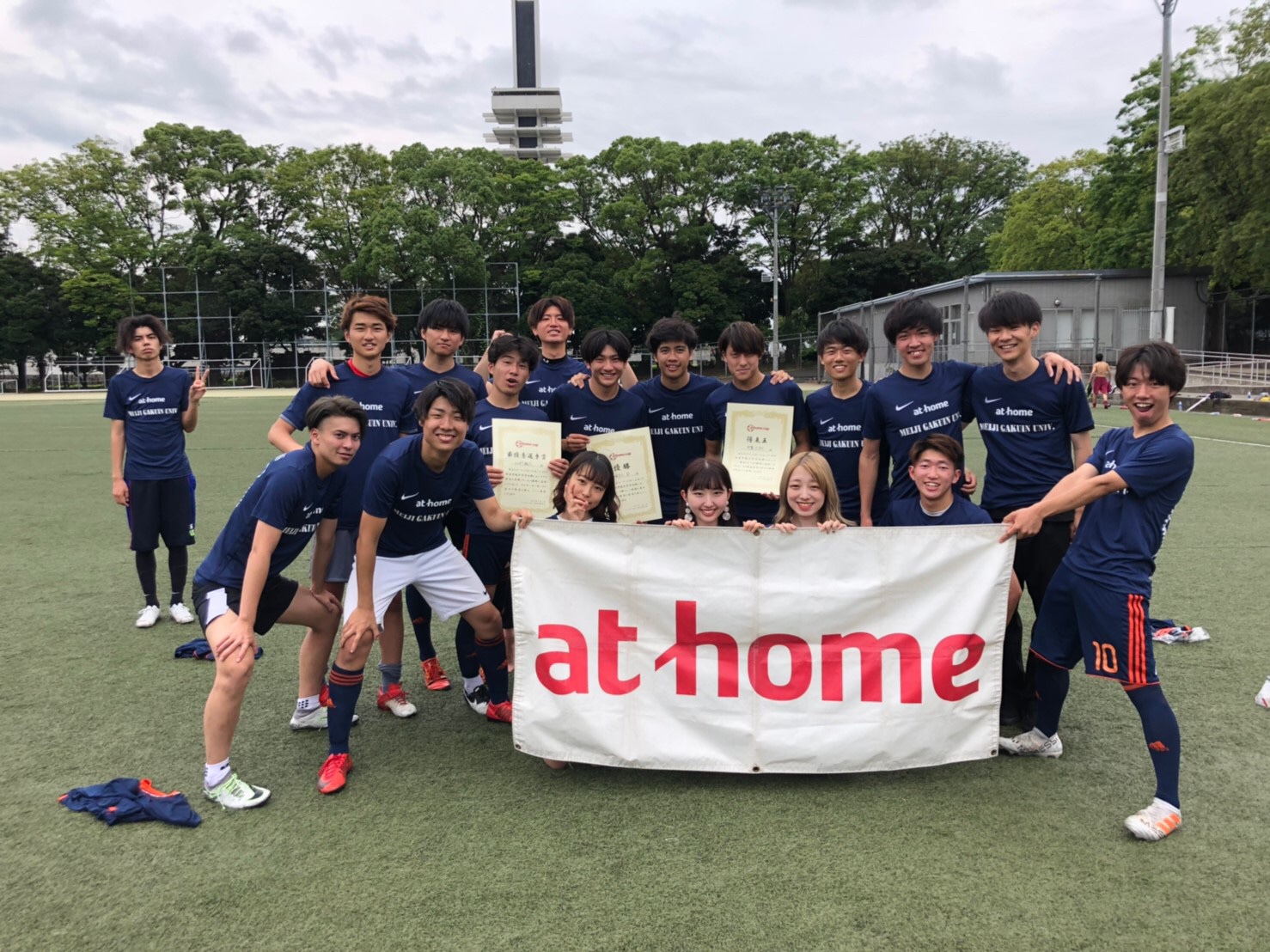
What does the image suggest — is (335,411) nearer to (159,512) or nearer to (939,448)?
(939,448)

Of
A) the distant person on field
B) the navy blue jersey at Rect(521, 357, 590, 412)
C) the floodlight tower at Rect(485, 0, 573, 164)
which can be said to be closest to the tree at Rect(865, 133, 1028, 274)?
the distant person on field

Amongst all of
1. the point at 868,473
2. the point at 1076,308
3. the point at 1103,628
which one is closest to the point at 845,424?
the point at 868,473

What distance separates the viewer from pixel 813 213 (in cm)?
4731

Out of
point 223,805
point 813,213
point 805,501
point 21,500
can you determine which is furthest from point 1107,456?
point 813,213

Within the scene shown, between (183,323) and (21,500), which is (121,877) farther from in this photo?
(183,323)

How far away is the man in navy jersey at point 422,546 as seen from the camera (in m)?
3.27

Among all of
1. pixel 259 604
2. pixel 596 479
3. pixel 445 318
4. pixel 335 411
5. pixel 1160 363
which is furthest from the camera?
pixel 445 318

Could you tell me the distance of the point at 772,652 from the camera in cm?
329

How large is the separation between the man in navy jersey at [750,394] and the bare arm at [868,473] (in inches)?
13.4

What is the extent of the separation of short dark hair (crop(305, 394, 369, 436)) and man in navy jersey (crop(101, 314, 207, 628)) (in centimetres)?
267

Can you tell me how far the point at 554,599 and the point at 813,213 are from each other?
47.9 meters

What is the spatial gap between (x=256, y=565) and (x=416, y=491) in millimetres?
685

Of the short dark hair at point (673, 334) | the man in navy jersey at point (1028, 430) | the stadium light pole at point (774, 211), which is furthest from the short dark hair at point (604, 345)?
the stadium light pole at point (774, 211)

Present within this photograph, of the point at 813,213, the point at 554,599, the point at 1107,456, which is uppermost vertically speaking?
the point at 813,213
